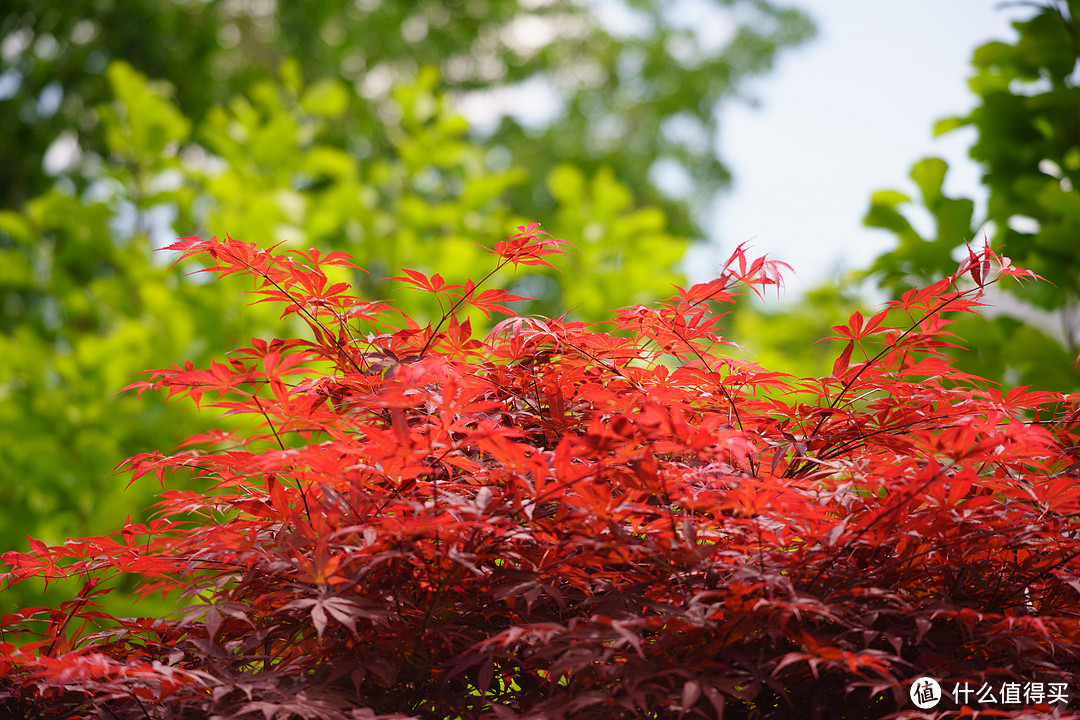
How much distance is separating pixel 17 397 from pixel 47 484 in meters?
0.61

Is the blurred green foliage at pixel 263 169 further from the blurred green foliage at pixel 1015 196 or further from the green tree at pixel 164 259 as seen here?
the blurred green foliage at pixel 1015 196

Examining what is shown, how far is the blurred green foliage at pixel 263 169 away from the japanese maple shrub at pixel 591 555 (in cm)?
87

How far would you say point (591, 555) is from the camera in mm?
1157

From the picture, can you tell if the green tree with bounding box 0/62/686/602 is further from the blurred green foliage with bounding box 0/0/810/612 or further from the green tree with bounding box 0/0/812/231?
the green tree with bounding box 0/0/812/231

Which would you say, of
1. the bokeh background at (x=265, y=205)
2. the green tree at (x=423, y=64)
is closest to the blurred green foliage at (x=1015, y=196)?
the bokeh background at (x=265, y=205)

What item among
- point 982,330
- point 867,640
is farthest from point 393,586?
point 982,330

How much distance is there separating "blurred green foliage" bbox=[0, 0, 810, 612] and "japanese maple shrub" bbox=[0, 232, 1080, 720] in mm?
871

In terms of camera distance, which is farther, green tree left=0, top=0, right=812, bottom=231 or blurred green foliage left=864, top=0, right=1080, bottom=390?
green tree left=0, top=0, right=812, bottom=231

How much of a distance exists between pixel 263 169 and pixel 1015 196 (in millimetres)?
3764

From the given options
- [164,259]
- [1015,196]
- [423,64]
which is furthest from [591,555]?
[423,64]

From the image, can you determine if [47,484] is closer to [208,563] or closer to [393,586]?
[208,563]

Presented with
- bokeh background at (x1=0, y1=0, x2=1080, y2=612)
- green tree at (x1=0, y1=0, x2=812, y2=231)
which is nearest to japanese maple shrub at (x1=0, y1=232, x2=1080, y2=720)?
bokeh background at (x1=0, y1=0, x2=1080, y2=612)

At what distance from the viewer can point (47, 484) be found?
411 centimetres

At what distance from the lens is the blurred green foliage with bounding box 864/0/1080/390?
2883 mm
